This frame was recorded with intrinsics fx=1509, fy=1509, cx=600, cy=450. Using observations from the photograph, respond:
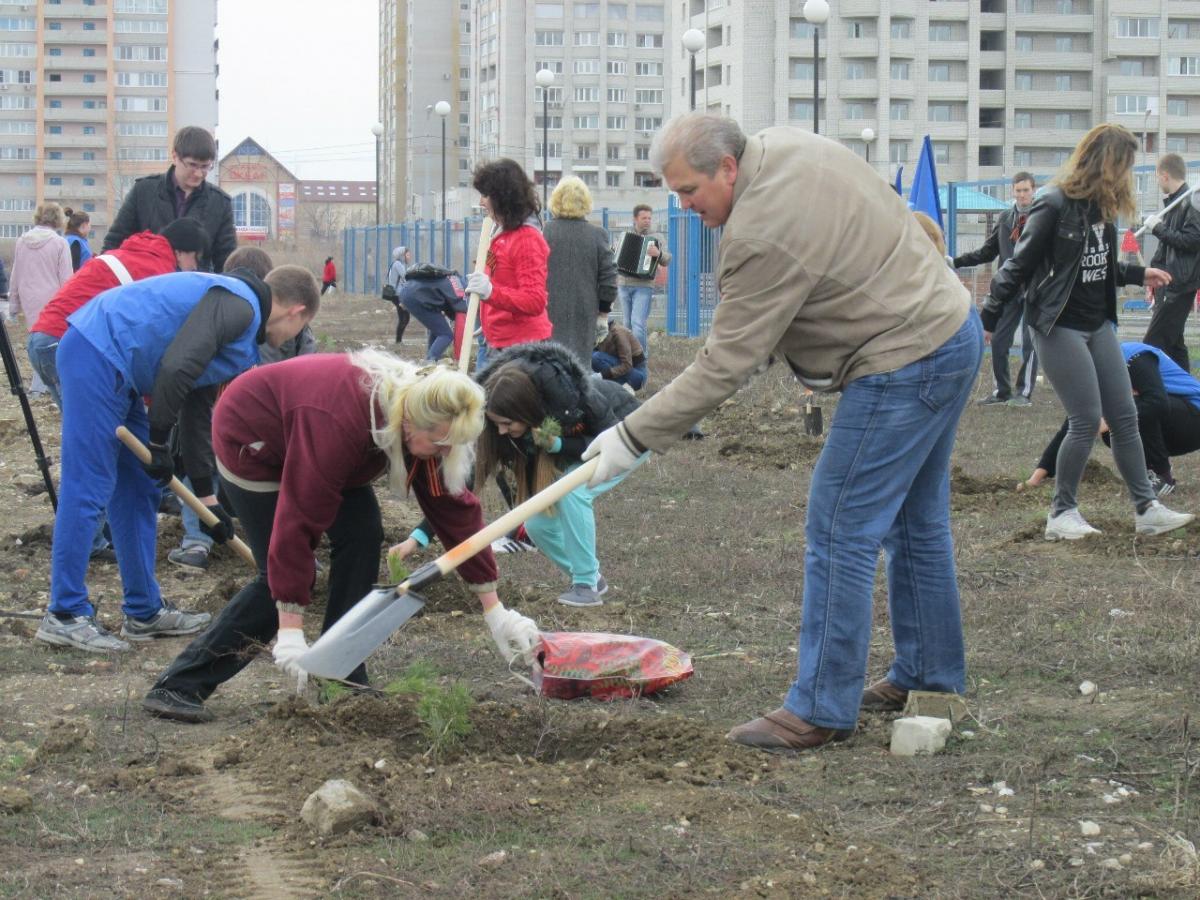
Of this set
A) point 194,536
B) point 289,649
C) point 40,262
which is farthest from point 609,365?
point 289,649

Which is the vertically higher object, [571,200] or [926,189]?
[926,189]

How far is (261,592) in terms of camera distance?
466 cm

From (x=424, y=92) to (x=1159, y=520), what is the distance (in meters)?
105

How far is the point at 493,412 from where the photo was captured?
5.55 m

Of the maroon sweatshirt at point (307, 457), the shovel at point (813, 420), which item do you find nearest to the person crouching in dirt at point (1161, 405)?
the shovel at point (813, 420)

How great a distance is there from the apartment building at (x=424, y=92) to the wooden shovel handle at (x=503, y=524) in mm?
99923

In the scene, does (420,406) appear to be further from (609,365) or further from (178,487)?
(609,365)

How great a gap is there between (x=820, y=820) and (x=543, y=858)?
2.28 feet

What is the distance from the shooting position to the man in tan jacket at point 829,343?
13.0ft

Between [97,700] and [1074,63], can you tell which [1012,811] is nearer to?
[97,700]

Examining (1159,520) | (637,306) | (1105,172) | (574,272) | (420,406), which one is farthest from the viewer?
(637,306)

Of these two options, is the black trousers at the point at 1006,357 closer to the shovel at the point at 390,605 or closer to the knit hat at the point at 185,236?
the knit hat at the point at 185,236

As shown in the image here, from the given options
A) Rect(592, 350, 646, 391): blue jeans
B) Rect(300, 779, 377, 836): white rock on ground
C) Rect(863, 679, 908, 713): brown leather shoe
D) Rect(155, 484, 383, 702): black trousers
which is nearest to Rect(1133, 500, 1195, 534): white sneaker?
Rect(863, 679, 908, 713): brown leather shoe

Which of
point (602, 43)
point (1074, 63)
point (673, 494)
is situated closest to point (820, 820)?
point (673, 494)
